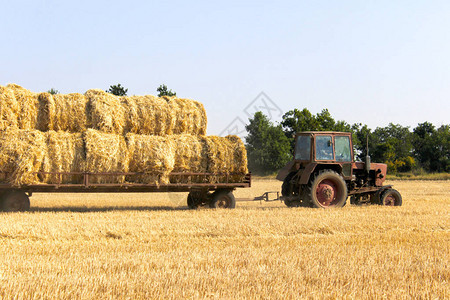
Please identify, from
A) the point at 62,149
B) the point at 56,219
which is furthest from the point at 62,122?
the point at 56,219

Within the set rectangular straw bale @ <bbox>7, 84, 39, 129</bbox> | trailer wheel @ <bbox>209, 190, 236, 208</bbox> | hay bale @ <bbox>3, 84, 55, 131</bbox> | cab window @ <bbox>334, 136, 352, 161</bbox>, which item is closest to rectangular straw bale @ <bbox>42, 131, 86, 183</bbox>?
hay bale @ <bbox>3, 84, 55, 131</bbox>

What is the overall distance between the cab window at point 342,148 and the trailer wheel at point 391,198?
1384 millimetres

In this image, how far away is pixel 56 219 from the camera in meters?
9.59

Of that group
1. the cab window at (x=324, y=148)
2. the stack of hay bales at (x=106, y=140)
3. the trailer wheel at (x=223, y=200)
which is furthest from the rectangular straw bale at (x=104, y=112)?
the cab window at (x=324, y=148)

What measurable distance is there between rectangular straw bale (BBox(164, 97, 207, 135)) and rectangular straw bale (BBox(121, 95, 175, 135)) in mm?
185

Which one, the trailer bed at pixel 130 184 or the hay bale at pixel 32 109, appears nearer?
the trailer bed at pixel 130 184

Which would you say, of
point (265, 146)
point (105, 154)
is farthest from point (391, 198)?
point (265, 146)

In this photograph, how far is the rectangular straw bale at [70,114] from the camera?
10914 millimetres

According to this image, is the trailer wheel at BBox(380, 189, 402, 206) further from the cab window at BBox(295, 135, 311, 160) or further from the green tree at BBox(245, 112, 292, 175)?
the green tree at BBox(245, 112, 292, 175)

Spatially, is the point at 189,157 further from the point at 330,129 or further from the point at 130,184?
the point at 330,129

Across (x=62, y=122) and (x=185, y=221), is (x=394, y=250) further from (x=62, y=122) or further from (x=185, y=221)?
(x=62, y=122)

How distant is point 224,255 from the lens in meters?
6.16

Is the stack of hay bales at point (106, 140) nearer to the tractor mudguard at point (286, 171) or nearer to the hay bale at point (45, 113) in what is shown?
the hay bale at point (45, 113)

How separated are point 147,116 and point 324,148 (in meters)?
4.63
